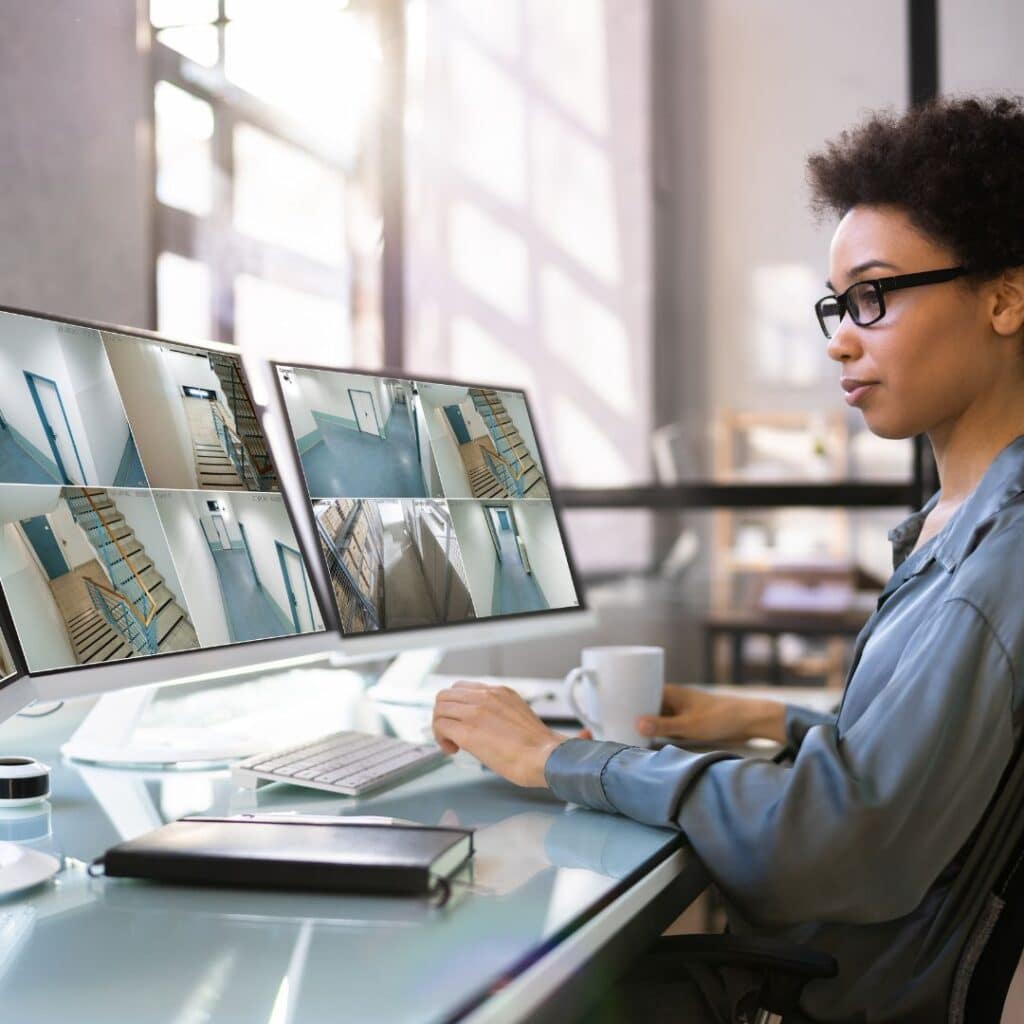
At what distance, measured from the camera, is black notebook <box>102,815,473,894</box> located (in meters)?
0.79

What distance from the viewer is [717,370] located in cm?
306

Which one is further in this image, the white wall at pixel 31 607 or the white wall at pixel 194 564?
A: the white wall at pixel 194 564

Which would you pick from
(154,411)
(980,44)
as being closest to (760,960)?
(154,411)

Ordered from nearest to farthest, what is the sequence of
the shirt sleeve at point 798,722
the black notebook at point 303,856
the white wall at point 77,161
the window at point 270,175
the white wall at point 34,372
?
the black notebook at point 303,856 < the white wall at point 34,372 < the shirt sleeve at point 798,722 < the white wall at point 77,161 < the window at point 270,175

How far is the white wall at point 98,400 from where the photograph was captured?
3.51 feet

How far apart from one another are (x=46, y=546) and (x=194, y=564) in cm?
18

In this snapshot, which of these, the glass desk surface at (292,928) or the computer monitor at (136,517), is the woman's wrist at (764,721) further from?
the computer monitor at (136,517)

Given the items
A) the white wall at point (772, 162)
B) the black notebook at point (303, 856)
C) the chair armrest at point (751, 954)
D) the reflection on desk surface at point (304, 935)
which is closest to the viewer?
the reflection on desk surface at point (304, 935)

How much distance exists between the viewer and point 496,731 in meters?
1.10

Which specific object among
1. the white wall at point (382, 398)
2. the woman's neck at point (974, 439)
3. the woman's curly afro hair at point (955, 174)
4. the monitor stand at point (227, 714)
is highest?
the woman's curly afro hair at point (955, 174)

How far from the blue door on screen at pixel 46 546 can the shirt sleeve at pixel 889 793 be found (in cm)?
60

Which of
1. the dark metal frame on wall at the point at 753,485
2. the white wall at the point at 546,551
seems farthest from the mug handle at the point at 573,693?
the dark metal frame on wall at the point at 753,485

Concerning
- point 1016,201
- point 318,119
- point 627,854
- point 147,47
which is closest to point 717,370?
point 318,119

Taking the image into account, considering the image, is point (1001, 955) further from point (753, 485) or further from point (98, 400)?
point (753, 485)
